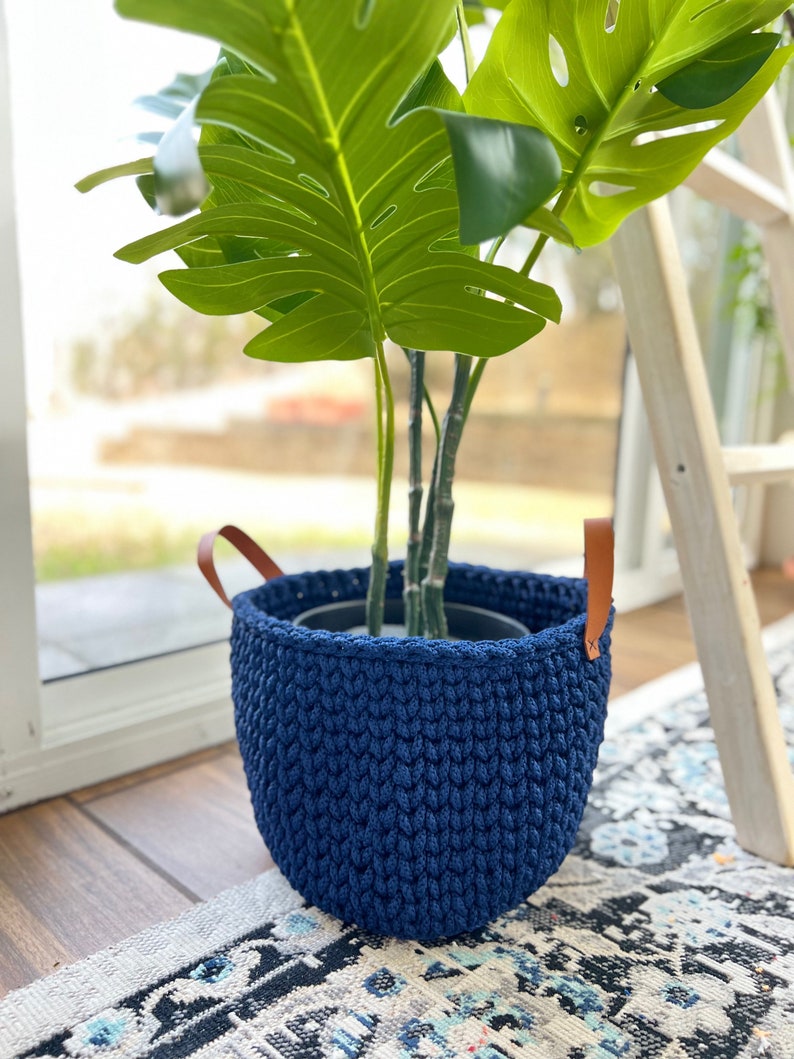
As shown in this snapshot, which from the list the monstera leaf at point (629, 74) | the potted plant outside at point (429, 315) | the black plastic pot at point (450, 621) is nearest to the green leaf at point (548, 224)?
the potted plant outside at point (429, 315)

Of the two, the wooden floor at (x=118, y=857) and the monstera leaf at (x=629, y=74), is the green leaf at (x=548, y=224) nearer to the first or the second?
the monstera leaf at (x=629, y=74)

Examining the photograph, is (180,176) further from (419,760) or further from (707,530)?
(707,530)

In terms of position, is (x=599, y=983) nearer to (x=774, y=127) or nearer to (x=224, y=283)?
(x=224, y=283)

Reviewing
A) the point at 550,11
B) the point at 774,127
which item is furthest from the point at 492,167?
the point at 774,127

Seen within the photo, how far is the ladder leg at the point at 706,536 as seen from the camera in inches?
31.7

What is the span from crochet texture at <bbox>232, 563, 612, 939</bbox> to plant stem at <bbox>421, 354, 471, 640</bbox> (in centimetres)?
12

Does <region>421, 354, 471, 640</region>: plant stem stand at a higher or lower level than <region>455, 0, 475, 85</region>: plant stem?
lower

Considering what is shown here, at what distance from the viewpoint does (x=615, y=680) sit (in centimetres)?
132

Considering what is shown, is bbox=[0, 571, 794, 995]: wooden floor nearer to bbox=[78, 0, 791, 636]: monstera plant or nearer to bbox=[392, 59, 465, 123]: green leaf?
bbox=[78, 0, 791, 636]: monstera plant

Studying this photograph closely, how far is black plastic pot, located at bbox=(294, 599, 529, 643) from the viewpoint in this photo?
0.76 meters

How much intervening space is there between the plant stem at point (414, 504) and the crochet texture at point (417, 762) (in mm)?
121

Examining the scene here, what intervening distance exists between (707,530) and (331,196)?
0.47 metres

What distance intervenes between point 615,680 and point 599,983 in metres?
0.72

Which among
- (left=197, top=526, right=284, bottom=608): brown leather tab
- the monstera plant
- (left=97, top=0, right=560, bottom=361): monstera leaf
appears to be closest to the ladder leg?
the monstera plant
